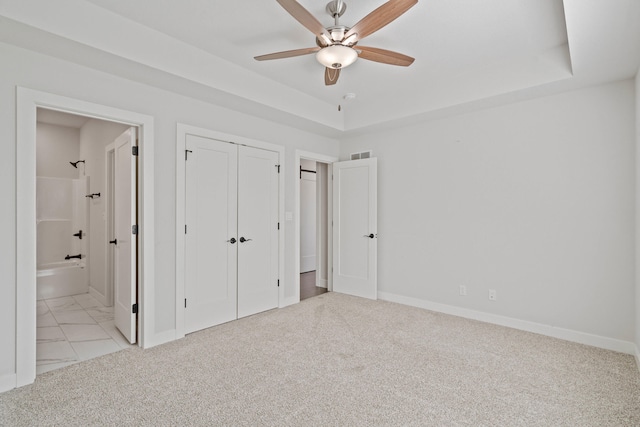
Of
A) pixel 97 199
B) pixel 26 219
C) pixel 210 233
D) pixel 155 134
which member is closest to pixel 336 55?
pixel 155 134

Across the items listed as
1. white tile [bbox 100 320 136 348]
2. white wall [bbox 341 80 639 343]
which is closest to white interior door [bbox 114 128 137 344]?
Answer: white tile [bbox 100 320 136 348]

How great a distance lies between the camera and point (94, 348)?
9.81 feet

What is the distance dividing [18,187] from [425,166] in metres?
4.12

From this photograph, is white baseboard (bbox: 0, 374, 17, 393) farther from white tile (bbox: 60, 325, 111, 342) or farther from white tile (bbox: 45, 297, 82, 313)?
white tile (bbox: 45, 297, 82, 313)

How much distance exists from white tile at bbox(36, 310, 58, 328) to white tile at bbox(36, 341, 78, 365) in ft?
2.10

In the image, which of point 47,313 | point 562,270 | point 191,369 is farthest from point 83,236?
point 562,270

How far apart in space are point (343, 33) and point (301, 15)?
487mm

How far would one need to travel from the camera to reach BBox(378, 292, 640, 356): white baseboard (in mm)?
2949

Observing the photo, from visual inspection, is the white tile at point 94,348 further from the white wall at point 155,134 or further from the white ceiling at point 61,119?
the white ceiling at point 61,119

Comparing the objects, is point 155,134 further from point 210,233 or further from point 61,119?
point 61,119

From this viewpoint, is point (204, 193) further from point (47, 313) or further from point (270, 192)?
point (47, 313)

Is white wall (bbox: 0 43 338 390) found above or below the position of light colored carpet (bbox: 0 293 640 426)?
above

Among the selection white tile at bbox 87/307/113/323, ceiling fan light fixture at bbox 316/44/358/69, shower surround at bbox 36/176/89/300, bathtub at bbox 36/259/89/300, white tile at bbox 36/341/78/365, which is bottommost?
white tile at bbox 87/307/113/323

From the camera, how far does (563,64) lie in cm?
288
